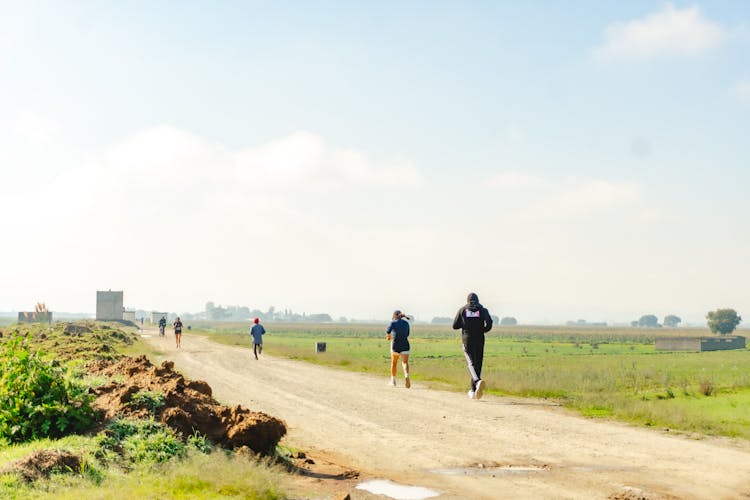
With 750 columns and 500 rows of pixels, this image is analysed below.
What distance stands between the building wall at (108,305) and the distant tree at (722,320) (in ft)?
431

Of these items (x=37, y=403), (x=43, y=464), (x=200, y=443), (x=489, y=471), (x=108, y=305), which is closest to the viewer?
(x=43, y=464)

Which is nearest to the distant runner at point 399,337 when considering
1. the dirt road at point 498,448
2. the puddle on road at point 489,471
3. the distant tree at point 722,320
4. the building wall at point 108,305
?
the dirt road at point 498,448

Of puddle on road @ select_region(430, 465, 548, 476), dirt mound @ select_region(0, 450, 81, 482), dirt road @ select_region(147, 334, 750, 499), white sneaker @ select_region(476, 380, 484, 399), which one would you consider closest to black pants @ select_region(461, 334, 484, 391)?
white sneaker @ select_region(476, 380, 484, 399)

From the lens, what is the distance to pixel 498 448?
1191 cm

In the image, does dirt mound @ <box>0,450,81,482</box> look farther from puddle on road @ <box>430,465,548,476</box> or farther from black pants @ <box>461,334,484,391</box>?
black pants @ <box>461,334,484,391</box>

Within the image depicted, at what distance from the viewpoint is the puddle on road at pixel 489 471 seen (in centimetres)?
999

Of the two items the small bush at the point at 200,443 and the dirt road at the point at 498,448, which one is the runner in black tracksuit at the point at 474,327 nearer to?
the dirt road at the point at 498,448

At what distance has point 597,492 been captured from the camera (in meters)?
8.74

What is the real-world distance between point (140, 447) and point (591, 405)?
41.8ft

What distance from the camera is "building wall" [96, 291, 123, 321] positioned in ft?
376

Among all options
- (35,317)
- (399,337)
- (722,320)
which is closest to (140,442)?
(399,337)

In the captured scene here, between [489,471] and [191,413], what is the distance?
441 cm

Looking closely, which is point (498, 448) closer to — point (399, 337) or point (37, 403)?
point (37, 403)

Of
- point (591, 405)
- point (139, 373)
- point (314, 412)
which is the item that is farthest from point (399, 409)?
point (139, 373)
